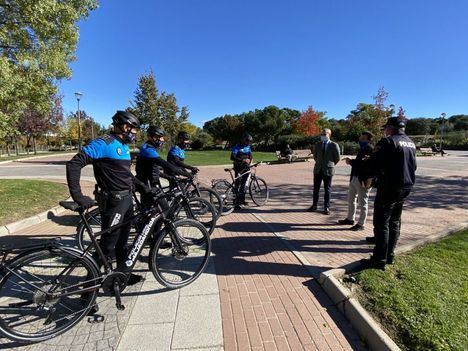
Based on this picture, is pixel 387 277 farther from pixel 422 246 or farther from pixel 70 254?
pixel 70 254

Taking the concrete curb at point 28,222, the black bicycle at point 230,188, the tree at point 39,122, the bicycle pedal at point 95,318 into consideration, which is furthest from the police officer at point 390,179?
the tree at point 39,122

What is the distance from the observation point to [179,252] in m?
4.05

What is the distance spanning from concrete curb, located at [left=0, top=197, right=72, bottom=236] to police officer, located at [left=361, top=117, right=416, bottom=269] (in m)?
6.39

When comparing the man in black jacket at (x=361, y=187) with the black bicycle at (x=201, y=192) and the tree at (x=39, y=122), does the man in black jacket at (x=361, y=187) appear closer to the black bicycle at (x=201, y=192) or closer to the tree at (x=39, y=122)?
the black bicycle at (x=201, y=192)

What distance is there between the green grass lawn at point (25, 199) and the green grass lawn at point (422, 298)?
685 centimetres

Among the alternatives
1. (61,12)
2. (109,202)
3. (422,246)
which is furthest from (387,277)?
(61,12)

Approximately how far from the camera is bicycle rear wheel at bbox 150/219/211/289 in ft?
12.3

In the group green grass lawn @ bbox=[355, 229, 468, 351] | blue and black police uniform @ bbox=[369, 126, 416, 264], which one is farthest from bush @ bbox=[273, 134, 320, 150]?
blue and black police uniform @ bbox=[369, 126, 416, 264]

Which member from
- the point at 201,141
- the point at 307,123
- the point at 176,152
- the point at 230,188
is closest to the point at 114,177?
the point at 176,152

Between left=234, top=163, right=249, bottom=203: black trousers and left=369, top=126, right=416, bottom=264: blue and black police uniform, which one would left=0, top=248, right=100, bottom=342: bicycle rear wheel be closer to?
left=369, top=126, right=416, bottom=264: blue and black police uniform

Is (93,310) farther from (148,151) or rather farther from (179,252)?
(148,151)

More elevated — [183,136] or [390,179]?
[183,136]

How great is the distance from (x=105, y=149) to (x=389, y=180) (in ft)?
11.1

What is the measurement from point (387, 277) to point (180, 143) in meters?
4.64
